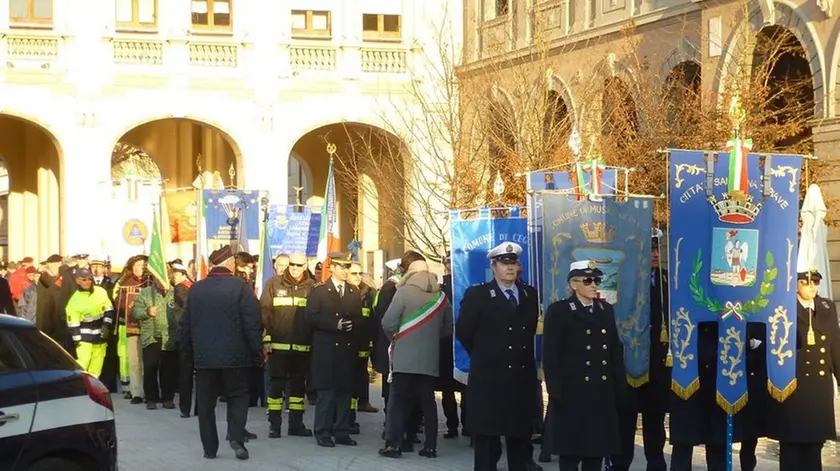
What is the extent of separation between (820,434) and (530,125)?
15063 millimetres

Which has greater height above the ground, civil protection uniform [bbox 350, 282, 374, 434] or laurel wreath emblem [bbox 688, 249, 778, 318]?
laurel wreath emblem [bbox 688, 249, 778, 318]

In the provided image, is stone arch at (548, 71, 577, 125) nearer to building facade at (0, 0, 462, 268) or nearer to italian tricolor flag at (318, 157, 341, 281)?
building facade at (0, 0, 462, 268)

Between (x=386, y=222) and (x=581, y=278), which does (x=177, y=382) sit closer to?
(x=581, y=278)

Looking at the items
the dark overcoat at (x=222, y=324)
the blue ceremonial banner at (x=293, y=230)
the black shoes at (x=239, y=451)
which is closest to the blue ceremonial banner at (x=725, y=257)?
the dark overcoat at (x=222, y=324)

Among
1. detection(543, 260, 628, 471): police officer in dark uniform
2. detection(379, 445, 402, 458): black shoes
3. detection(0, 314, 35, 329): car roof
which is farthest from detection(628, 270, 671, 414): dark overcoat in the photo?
detection(0, 314, 35, 329): car roof

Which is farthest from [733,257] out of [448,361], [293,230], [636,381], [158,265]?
[293,230]

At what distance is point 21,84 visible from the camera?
35125 mm

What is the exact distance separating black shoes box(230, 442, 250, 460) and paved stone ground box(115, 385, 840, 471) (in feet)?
0.29

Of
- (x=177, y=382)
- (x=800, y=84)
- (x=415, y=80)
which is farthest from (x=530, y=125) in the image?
(x=415, y=80)

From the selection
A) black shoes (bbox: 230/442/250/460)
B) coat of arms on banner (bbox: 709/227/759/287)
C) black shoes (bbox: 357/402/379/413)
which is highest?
coat of arms on banner (bbox: 709/227/759/287)

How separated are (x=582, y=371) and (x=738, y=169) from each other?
6.52 feet

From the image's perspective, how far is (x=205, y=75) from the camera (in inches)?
1442

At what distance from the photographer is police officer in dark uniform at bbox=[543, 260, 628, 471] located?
10750 millimetres

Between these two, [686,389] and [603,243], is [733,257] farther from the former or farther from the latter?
[603,243]
